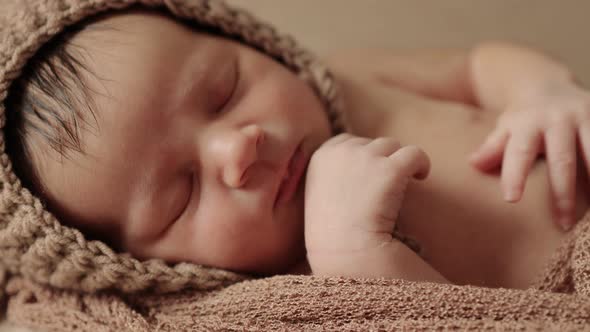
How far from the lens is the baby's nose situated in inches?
29.6

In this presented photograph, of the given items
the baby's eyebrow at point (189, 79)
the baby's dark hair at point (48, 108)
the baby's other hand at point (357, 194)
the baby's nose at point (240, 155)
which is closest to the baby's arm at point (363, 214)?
the baby's other hand at point (357, 194)

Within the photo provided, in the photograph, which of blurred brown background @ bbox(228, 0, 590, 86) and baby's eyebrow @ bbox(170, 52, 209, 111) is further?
blurred brown background @ bbox(228, 0, 590, 86)

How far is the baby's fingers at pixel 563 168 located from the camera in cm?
79

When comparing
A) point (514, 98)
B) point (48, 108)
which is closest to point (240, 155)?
point (48, 108)

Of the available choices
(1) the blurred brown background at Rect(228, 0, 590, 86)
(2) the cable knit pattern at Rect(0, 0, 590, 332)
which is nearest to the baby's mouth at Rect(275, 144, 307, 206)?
(2) the cable knit pattern at Rect(0, 0, 590, 332)

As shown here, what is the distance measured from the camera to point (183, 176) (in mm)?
791

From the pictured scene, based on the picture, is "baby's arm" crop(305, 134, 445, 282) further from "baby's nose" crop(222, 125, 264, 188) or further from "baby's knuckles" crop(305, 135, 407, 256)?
"baby's nose" crop(222, 125, 264, 188)

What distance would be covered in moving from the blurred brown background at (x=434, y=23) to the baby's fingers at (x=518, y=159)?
1.70ft

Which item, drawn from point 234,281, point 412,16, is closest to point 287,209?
point 234,281

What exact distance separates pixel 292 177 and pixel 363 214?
0.48 feet

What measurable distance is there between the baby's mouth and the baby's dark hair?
0.27 meters

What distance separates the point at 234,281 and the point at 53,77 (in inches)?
15.1

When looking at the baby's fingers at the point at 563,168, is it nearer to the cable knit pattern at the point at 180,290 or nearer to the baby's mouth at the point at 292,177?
the cable knit pattern at the point at 180,290

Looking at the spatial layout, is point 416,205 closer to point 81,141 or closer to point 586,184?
point 586,184
